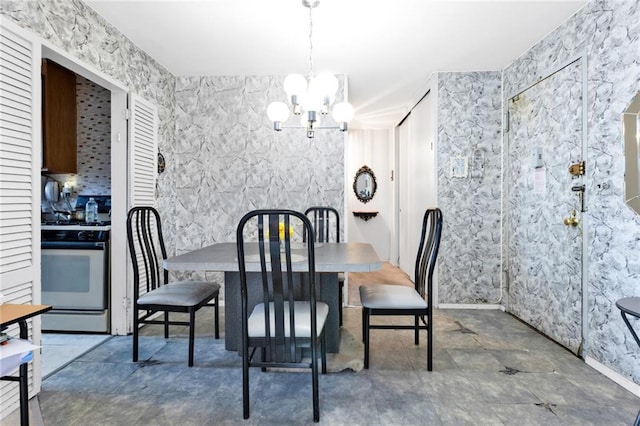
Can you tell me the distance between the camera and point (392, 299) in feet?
7.55

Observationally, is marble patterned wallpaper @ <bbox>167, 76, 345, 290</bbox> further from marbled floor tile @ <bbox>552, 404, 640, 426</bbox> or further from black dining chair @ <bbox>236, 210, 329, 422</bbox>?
marbled floor tile @ <bbox>552, 404, 640, 426</bbox>

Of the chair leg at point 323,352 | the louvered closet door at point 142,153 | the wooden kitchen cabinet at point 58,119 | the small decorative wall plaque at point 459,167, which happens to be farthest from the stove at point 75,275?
the small decorative wall plaque at point 459,167

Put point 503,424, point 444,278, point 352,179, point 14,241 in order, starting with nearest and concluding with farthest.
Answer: point 503,424 < point 14,241 < point 444,278 < point 352,179

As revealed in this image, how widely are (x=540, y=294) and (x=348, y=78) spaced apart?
2836 mm

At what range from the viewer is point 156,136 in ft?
11.5

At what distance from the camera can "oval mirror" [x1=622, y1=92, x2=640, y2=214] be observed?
206 centimetres

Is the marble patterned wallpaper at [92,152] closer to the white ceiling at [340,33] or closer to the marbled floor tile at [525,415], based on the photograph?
the white ceiling at [340,33]

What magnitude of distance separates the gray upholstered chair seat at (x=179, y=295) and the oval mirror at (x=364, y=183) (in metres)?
4.58

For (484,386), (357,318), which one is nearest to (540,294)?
(484,386)

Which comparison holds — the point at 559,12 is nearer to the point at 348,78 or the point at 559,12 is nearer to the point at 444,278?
the point at 348,78

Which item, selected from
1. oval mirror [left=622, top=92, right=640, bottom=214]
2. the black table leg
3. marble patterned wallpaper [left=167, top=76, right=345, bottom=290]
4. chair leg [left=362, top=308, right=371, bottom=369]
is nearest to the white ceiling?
marble patterned wallpaper [left=167, top=76, right=345, bottom=290]

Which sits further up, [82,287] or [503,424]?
[82,287]

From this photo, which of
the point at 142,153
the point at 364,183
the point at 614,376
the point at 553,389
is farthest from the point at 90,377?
the point at 364,183

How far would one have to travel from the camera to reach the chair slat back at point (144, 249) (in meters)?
2.46
